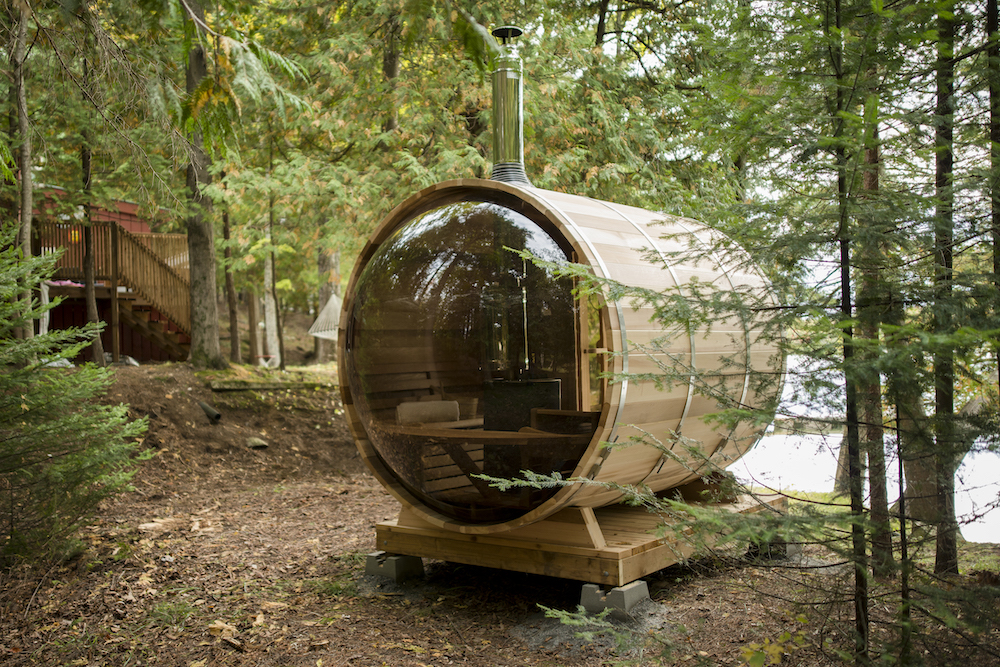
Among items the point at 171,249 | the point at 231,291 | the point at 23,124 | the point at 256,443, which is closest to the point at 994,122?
the point at 23,124

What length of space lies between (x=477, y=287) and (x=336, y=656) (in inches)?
85.8

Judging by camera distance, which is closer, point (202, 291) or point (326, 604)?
point (326, 604)

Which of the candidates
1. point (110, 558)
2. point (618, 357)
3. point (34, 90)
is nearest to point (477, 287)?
point (618, 357)

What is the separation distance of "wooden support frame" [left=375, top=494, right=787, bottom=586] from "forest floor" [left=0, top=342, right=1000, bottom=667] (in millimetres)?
255

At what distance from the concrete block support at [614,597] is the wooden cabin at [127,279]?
36.3 ft

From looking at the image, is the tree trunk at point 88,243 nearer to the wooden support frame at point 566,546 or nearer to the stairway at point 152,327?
the stairway at point 152,327

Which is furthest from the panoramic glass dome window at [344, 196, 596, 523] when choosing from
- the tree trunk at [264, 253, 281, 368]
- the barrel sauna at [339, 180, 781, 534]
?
the tree trunk at [264, 253, 281, 368]

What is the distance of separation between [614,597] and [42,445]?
3.64m

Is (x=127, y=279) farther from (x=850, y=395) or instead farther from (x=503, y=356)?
(x=850, y=395)

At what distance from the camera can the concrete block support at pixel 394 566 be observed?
5422 mm

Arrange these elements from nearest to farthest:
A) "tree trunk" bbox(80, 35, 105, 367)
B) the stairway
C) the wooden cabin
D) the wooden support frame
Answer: the wooden support frame, "tree trunk" bbox(80, 35, 105, 367), the wooden cabin, the stairway

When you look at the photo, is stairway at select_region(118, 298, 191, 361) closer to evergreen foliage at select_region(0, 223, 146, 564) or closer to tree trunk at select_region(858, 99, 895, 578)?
evergreen foliage at select_region(0, 223, 146, 564)

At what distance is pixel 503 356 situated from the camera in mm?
4602

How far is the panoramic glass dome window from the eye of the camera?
175 inches
